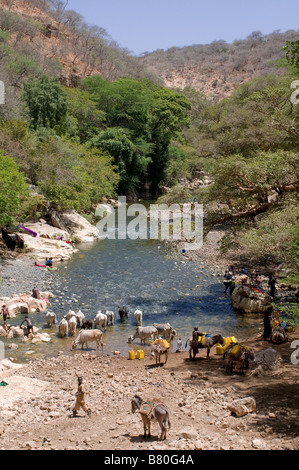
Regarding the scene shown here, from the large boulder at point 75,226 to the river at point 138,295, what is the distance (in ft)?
10.5

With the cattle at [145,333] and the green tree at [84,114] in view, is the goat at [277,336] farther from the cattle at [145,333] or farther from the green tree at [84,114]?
the green tree at [84,114]

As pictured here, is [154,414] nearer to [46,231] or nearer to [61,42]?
[46,231]

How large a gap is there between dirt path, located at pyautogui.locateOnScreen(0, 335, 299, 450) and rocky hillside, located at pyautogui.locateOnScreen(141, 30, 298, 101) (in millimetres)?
103939

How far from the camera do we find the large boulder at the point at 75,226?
29.6 meters

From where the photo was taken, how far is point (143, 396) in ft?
32.7

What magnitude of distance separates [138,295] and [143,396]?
9.23 meters

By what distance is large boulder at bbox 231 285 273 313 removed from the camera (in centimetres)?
1728

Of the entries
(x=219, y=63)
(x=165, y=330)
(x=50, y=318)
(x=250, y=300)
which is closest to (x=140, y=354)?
(x=165, y=330)

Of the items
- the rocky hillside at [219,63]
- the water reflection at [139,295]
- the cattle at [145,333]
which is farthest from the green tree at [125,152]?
the rocky hillside at [219,63]

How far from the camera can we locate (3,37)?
180 ft

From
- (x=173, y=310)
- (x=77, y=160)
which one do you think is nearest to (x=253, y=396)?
(x=173, y=310)
